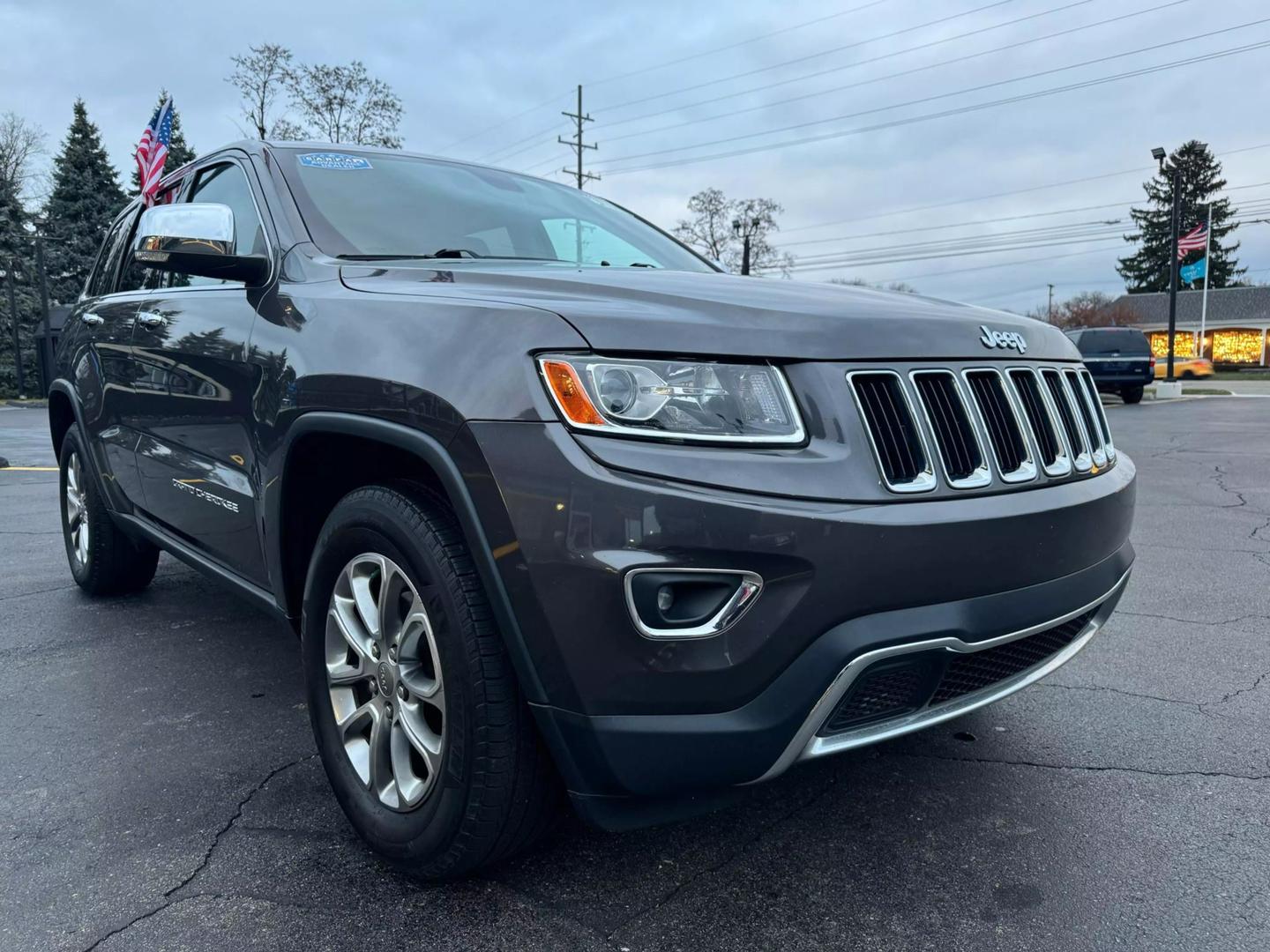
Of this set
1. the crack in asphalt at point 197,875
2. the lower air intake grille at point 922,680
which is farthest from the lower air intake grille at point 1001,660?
the crack in asphalt at point 197,875

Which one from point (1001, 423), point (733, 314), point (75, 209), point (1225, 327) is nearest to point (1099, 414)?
point (1001, 423)

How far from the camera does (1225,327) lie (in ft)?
206

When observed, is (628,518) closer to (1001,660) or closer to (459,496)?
(459,496)

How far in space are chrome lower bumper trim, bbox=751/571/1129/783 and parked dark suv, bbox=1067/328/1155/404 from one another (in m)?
20.1

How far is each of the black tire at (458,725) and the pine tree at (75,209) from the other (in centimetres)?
4953

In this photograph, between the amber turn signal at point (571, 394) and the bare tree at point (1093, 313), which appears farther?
the bare tree at point (1093, 313)

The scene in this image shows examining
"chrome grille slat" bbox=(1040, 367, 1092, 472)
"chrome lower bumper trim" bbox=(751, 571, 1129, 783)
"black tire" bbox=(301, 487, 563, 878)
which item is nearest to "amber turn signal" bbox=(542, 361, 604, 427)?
"black tire" bbox=(301, 487, 563, 878)

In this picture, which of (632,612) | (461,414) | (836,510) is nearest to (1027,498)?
(836,510)

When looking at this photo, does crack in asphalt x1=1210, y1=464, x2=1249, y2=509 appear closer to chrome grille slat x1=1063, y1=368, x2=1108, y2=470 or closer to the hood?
chrome grille slat x1=1063, y1=368, x2=1108, y2=470

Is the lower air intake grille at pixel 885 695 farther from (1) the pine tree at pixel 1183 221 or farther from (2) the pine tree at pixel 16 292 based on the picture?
(1) the pine tree at pixel 1183 221

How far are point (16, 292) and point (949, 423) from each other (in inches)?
1834

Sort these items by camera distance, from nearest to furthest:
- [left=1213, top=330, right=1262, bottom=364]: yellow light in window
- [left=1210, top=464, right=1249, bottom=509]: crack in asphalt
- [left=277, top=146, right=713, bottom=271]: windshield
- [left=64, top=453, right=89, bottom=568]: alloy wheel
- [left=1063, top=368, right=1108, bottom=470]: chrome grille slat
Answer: [left=1063, top=368, right=1108, bottom=470]: chrome grille slat < [left=277, top=146, right=713, bottom=271]: windshield < [left=64, top=453, right=89, bottom=568]: alloy wheel < [left=1210, top=464, right=1249, bottom=509]: crack in asphalt < [left=1213, top=330, right=1262, bottom=364]: yellow light in window

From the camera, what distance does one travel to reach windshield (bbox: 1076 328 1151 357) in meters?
20.2

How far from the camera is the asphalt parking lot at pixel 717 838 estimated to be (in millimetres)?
1934
